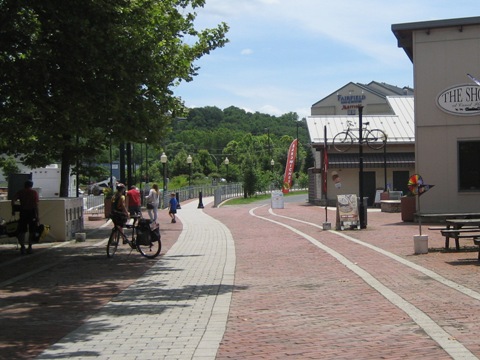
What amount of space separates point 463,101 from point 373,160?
18.8 m

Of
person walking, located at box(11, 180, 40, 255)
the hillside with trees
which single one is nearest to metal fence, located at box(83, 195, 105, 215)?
the hillside with trees

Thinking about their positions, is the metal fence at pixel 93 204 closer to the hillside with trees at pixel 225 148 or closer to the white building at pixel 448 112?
the hillside with trees at pixel 225 148

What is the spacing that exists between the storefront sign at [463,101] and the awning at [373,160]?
1804cm

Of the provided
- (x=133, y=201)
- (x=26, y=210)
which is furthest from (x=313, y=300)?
(x=133, y=201)

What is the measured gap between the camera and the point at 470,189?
2541 cm

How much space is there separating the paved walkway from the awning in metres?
30.3

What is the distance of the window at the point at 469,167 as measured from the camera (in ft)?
83.2

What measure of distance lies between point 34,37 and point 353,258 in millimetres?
8380

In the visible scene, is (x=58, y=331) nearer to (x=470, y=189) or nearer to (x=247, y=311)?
(x=247, y=311)

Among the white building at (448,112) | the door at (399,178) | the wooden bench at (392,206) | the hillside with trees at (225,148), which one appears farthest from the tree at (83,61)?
the hillside with trees at (225,148)

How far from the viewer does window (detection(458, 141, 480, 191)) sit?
25359mm

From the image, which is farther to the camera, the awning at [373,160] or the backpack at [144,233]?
the awning at [373,160]

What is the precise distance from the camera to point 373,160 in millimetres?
44219

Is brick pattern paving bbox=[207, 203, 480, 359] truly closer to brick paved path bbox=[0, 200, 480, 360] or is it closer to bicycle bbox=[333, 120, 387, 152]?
brick paved path bbox=[0, 200, 480, 360]
